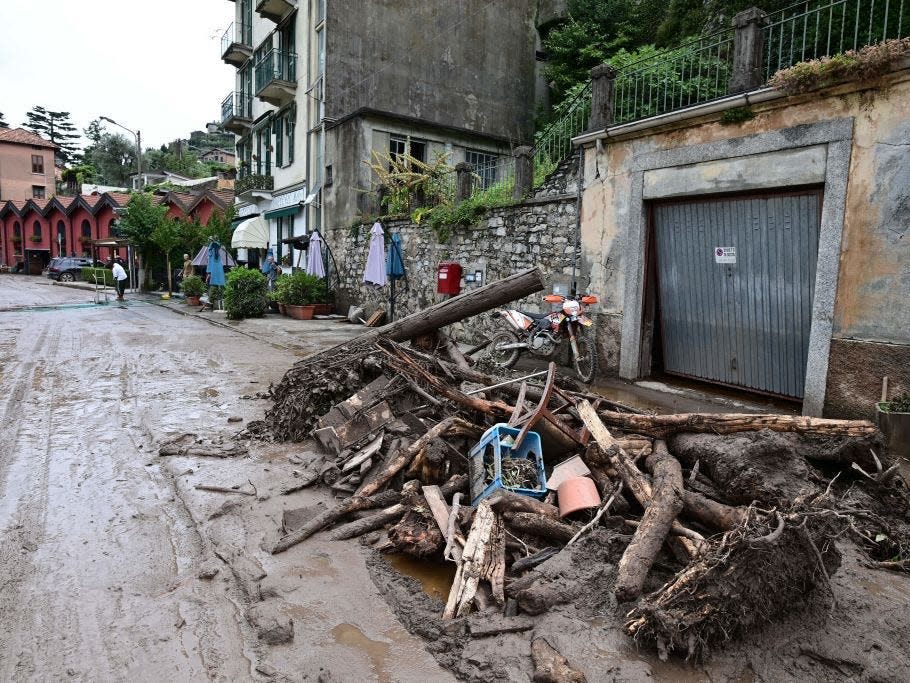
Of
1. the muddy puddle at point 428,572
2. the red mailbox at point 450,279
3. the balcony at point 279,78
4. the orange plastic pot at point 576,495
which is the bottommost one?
the muddy puddle at point 428,572

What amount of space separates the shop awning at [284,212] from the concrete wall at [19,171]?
130 ft

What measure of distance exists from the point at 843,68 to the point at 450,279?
8298mm

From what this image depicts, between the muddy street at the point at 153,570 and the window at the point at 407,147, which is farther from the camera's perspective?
the window at the point at 407,147

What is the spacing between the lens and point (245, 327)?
53.5 feet

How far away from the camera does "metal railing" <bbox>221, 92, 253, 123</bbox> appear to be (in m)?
27.1

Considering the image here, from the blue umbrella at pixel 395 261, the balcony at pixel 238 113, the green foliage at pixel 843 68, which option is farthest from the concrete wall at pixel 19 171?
the green foliage at pixel 843 68

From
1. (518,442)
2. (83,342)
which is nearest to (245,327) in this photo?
(83,342)

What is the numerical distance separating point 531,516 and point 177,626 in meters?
2.14

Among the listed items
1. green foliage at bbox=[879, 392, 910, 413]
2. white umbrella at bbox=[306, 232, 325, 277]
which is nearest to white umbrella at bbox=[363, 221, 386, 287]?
white umbrella at bbox=[306, 232, 325, 277]

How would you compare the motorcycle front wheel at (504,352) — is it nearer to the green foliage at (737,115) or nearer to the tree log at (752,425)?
the green foliage at (737,115)

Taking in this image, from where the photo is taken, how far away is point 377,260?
15.6m

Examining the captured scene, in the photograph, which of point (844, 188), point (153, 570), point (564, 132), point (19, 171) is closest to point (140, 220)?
point (564, 132)

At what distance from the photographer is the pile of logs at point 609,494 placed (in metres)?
2.92

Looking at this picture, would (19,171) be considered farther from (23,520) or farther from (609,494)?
(609,494)
